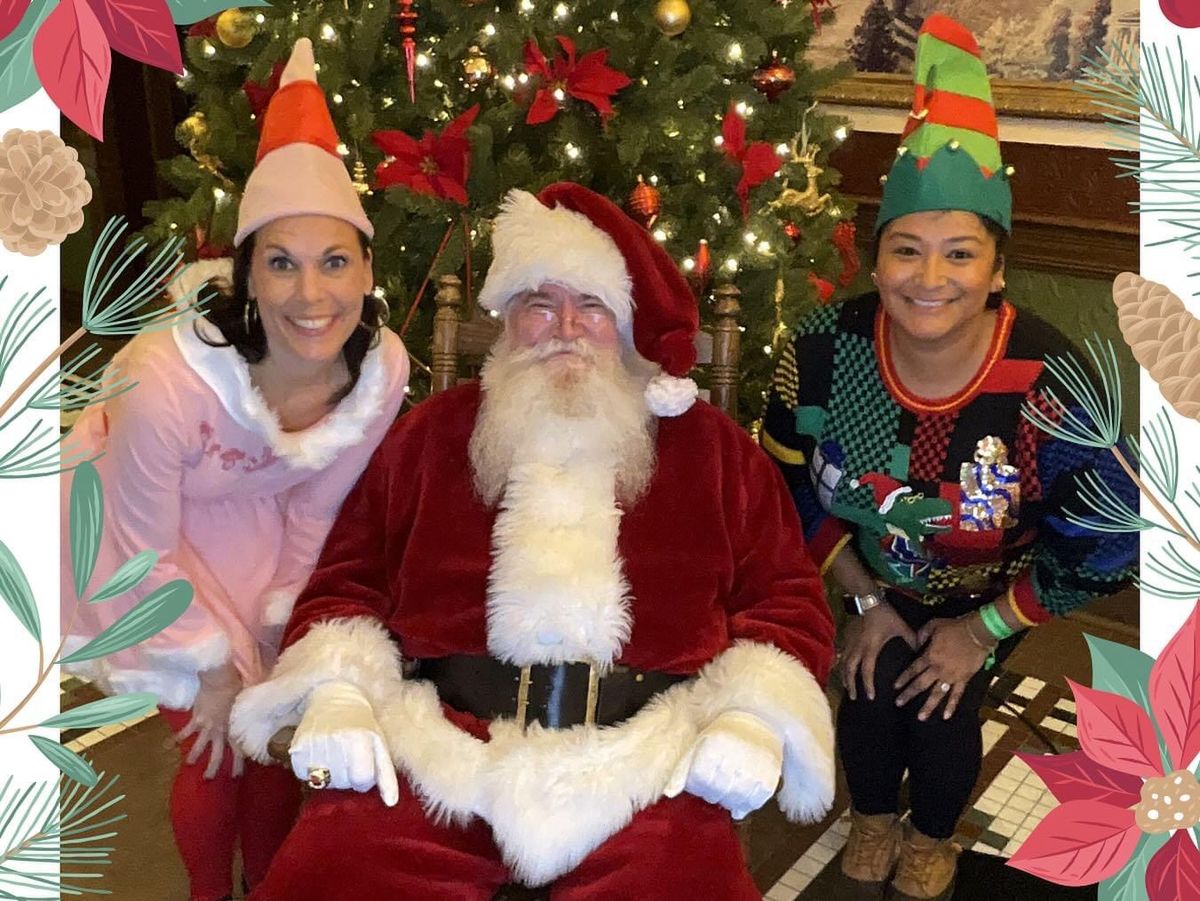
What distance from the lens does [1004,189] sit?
6.25ft

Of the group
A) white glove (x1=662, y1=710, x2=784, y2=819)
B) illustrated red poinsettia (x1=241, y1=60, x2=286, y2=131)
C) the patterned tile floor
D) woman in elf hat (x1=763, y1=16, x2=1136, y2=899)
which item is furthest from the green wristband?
illustrated red poinsettia (x1=241, y1=60, x2=286, y2=131)

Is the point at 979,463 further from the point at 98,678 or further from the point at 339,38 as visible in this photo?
the point at 339,38

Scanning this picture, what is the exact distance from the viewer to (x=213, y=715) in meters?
1.83

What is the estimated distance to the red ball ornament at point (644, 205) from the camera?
94.0 inches

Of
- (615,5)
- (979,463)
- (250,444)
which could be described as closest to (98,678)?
(250,444)

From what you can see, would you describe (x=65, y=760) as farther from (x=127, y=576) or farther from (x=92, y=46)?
(x=92, y=46)

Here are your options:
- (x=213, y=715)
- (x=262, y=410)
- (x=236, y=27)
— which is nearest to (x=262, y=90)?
(x=236, y=27)

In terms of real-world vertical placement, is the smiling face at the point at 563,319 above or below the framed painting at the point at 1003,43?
below

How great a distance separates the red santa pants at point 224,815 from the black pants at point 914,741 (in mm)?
1195

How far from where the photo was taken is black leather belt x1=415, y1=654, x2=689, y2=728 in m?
1.68

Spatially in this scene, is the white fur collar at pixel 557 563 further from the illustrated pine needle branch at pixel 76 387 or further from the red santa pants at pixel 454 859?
the illustrated pine needle branch at pixel 76 387

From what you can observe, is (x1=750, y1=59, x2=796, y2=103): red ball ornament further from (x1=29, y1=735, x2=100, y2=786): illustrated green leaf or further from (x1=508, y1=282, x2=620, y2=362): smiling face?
(x1=29, y1=735, x2=100, y2=786): illustrated green leaf

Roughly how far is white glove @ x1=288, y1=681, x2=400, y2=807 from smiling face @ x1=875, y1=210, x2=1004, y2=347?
1.21 m

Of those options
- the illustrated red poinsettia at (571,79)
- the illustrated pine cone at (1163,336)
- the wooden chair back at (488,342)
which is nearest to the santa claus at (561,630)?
the wooden chair back at (488,342)
